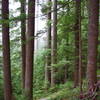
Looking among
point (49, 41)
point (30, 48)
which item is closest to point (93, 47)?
point (30, 48)

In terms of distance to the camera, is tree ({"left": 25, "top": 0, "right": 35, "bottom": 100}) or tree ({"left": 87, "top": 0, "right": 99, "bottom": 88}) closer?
tree ({"left": 87, "top": 0, "right": 99, "bottom": 88})

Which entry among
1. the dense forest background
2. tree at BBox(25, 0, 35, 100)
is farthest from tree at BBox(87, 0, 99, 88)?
Result: tree at BBox(25, 0, 35, 100)

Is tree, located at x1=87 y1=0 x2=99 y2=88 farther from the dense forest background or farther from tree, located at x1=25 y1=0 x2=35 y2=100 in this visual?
tree, located at x1=25 y1=0 x2=35 y2=100

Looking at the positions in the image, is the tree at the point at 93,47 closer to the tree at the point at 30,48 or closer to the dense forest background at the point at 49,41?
the dense forest background at the point at 49,41

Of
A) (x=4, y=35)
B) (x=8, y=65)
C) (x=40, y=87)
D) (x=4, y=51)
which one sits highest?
(x=4, y=35)

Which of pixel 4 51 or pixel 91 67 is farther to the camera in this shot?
pixel 4 51

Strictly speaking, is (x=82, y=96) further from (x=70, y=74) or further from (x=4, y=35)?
(x=70, y=74)

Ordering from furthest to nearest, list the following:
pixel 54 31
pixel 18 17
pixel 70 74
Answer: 1. pixel 70 74
2. pixel 54 31
3. pixel 18 17

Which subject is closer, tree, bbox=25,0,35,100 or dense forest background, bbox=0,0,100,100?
dense forest background, bbox=0,0,100,100

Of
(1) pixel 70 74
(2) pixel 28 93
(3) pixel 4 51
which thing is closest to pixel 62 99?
(2) pixel 28 93

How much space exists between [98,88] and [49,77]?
37.1 ft

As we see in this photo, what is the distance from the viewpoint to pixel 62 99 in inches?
440

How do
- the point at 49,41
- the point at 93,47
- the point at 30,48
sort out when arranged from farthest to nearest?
the point at 49,41 → the point at 30,48 → the point at 93,47

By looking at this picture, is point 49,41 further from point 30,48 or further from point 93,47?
point 93,47
